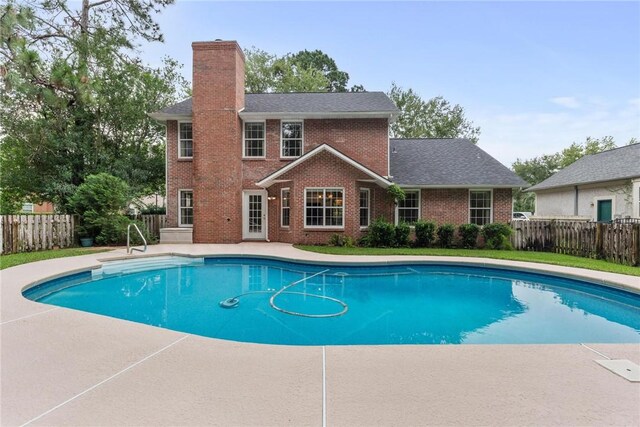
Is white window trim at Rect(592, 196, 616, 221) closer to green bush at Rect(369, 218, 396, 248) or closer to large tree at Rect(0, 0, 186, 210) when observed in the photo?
green bush at Rect(369, 218, 396, 248)

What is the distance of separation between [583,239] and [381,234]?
7166mm

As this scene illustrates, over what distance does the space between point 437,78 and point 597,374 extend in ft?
77.0

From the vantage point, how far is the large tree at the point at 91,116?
1371 centimetres

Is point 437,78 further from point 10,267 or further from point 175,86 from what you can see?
point 10,267

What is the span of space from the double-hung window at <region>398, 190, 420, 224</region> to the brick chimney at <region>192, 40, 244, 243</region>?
25.7ft

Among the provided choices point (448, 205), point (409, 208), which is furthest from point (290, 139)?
point (448, 205)

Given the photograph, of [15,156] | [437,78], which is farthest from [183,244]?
[437,78]

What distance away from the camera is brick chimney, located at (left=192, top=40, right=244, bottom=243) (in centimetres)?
1458

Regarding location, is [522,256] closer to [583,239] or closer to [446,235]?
[583,239]

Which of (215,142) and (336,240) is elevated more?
(215,142)

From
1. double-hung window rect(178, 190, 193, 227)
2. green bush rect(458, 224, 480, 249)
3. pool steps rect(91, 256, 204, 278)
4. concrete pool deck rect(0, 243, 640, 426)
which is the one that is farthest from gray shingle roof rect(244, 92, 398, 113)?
concrete pool deck rect(0, 243, 640, 426)

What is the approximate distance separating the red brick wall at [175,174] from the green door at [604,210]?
20.6 m

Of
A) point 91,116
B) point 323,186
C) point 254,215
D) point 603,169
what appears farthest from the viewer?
point 603,169

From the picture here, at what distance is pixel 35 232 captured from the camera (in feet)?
38.3
